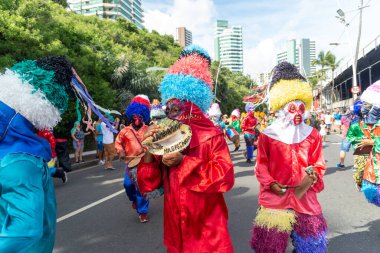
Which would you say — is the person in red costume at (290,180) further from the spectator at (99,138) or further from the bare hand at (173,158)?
the spectator at (99,138)

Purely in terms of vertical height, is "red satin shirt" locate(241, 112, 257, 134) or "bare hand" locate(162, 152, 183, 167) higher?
"red satin shirt" locate(241, 112, 257, 134)

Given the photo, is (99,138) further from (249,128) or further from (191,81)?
(191,81)

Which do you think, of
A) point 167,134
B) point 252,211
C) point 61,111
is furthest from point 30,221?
A: point 252,211

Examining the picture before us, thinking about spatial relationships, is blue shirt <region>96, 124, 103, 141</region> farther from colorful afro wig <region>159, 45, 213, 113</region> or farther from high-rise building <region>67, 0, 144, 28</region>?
high-rise building <region>67, 0, 144, 28</region>

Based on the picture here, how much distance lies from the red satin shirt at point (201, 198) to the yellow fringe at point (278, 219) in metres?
0.64

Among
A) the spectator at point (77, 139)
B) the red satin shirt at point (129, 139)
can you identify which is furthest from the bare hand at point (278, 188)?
the spectator at point (77, 139)

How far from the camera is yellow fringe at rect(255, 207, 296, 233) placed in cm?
288

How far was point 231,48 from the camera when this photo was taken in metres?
173

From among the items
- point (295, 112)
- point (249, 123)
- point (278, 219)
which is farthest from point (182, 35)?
point (278, 219)

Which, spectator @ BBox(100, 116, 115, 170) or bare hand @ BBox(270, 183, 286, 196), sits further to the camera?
spectator @ BBox(100, 116, 115, 170)

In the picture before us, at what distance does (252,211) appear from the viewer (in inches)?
220

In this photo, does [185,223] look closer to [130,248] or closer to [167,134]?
[167,134]

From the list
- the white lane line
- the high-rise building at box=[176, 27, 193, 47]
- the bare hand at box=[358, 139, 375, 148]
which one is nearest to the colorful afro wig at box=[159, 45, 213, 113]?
the bare hand at box=[358, 139, 375, 148]

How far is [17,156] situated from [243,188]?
5.92 meters
